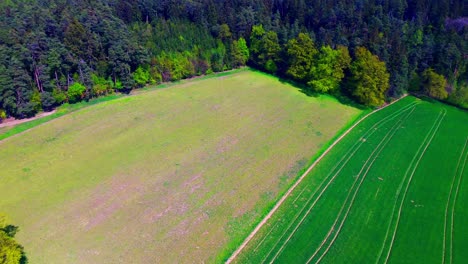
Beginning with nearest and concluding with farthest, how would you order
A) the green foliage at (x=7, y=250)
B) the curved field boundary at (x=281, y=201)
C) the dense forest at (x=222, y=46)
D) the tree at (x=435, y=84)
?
1. the green foliage at (x=7, y=250)
2. the curved field boundary at (x=281, y=201)
3. the dense forest at (x=222, y=46)
4. the tree at (x=435, y=84)

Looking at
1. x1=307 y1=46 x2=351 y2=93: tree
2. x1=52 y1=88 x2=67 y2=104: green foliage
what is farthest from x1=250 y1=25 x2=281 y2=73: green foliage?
x1=52 y1=88 x2=67 y2=104: green foliage

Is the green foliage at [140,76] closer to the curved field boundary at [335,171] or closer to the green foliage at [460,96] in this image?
the curved field boundary at [335,171]

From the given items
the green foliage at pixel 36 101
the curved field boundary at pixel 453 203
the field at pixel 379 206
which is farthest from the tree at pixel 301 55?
the green foliage at pixel 36 101

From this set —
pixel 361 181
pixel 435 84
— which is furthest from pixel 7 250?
pixel 435 84

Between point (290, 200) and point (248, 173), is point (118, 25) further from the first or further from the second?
point (290, 200)

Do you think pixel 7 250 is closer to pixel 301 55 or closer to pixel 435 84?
pixel 301 55

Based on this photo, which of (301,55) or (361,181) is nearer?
(361,181)

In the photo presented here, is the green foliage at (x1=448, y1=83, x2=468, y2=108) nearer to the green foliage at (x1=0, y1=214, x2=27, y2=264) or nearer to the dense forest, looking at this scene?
the dense forest
